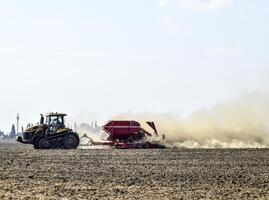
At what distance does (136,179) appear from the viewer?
23.4 meters

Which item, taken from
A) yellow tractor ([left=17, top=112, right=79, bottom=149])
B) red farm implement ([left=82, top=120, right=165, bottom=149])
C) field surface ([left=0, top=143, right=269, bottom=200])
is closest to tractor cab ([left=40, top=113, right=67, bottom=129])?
yellow tractor ([left=17, top=112, right=79, bottom=149])

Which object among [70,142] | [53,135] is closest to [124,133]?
[70,142]

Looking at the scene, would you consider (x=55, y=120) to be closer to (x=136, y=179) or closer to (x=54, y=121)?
(x=54, y=121)

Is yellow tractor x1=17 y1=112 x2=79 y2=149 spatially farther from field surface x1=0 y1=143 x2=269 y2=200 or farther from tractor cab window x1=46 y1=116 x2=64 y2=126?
field surface x1=0 y1=143 x2=269 y2=200

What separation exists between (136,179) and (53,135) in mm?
29040

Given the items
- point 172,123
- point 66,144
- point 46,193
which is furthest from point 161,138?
point 46,193

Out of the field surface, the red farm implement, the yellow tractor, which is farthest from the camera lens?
the red farm implement

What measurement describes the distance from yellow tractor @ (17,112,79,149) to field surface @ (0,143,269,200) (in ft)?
57.6

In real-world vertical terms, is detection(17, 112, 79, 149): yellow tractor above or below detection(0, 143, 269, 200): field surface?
above

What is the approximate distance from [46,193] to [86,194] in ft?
4.30

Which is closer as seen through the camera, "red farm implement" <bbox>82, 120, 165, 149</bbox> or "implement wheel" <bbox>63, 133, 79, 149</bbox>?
"implement wheel" <bbox>63, 133, 79, 149</bbox>

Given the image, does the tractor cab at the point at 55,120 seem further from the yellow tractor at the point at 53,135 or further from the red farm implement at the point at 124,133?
the red farm implement at the point at 124,133

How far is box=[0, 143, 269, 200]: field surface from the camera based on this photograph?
753 inches

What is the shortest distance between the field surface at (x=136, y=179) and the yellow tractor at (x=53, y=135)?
1757cm
